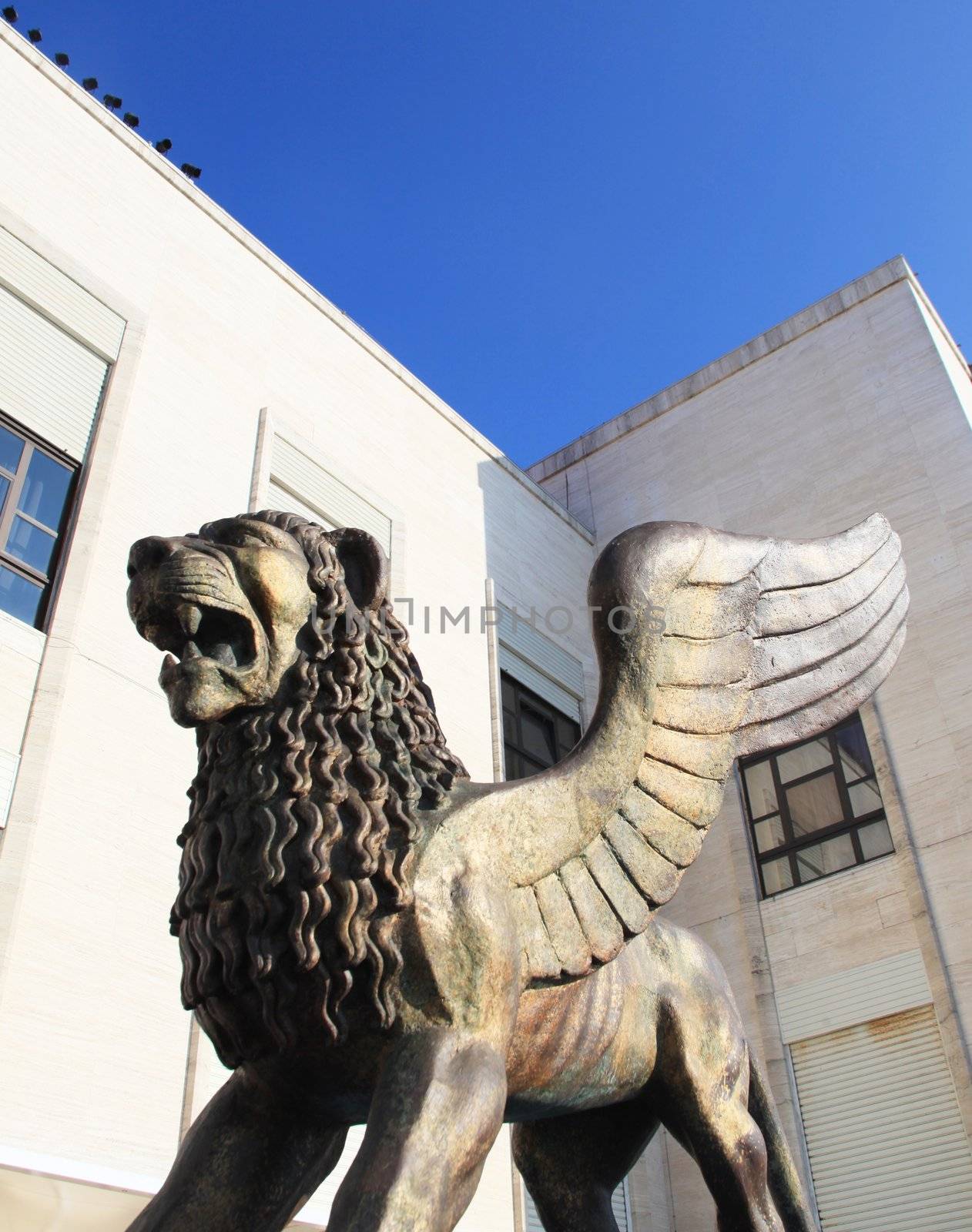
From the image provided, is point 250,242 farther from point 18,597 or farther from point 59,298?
point 18,597

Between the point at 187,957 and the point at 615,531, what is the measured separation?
13513 millimetres

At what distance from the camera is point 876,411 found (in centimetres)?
1412

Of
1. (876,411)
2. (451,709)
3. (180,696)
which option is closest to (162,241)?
(451,709)

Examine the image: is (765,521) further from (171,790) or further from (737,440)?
(171,790)

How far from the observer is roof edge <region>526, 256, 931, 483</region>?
15.0m

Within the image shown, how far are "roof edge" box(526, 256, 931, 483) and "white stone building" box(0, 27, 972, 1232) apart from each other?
2.9 inches

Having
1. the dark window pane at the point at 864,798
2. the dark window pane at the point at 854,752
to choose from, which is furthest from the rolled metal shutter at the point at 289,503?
the dark window pane at the point at 864,798

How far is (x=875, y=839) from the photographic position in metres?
11.8

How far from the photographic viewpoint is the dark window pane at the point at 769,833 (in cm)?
1256

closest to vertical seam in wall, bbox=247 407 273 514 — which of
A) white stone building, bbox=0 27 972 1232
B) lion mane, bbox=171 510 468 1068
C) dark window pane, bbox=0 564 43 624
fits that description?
white stone building, bbox=0 27 972 1232

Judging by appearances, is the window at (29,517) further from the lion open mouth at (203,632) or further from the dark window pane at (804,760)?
the dark window pane at (804,760)

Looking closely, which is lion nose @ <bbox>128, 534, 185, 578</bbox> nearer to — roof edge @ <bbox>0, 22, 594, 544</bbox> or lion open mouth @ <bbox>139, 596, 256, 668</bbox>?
lion open mouth @ <bbox>139, 596, 256, 668</bbox>

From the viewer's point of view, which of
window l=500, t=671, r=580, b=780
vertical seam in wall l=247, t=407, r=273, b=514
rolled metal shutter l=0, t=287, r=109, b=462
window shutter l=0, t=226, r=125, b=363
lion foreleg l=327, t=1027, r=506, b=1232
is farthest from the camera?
window l=500, t=671, r=580, b=780

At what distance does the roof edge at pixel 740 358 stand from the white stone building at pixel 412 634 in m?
0.07
